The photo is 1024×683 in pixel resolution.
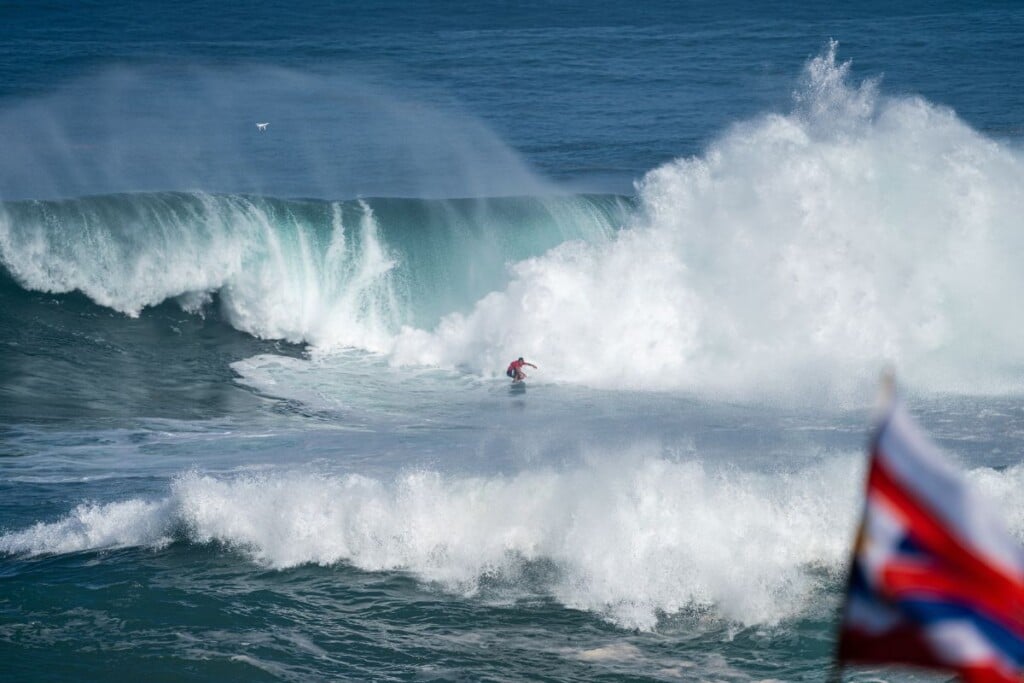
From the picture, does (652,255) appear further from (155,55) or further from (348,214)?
(155,55)

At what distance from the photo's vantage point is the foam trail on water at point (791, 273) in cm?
2555

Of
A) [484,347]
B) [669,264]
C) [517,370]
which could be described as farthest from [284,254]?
[669,264]

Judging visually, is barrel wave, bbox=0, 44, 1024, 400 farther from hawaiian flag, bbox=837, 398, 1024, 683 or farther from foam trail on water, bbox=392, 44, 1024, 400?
hawaiian flag, bbox=837, 398, 1024, 683

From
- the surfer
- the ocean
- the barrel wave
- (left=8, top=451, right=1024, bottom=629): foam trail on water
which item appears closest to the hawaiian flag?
the ocean

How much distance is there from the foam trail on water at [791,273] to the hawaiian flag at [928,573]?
61.4 feet

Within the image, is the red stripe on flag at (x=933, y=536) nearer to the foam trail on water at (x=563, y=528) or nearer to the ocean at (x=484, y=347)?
the ocean at (x=484, y=347)

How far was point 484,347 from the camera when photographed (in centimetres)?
2650

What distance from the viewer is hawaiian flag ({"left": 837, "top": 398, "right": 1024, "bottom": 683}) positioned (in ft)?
16.6

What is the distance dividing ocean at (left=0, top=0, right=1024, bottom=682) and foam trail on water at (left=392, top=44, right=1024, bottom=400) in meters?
0.08

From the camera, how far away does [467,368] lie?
1019 inches

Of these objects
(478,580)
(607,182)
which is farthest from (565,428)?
(607,182)

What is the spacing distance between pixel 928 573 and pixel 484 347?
70.3 feet

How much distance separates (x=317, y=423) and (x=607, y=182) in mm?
15449

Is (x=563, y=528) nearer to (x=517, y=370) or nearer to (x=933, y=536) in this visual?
(x=517, y=370)
